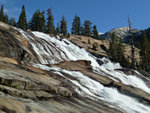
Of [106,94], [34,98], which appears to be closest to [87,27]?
[106,94]

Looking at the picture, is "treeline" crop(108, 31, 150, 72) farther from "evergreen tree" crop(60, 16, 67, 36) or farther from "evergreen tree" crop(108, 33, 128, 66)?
"evergreen tree" crop(60, 16, 67, 36)

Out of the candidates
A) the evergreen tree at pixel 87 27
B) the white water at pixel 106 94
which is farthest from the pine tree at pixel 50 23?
the white water at pixel 106 94

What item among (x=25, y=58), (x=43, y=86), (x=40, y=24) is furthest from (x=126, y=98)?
(x=40, y=24)

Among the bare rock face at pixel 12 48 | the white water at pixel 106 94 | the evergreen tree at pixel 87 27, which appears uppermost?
the evergreen tree at pixel 87 27

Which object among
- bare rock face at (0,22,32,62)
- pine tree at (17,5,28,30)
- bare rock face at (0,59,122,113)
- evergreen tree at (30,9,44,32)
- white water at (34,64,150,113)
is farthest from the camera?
evergreen tree at (30,9,44,32)

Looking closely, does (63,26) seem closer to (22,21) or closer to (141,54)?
(22,21)

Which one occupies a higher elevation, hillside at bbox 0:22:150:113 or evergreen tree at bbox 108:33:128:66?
evergreen tree at bbox 108:33:128:66

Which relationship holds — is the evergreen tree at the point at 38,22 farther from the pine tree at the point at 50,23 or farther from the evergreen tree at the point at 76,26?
the evergreen tree at the point at 76,26

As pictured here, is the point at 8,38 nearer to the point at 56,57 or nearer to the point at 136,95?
the point at 56,57

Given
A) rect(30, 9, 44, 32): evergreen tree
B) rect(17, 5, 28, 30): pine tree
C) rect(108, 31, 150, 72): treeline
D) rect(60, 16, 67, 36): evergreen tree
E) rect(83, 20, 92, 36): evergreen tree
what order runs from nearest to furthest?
rect(108, 31, 150, 72): treeline < rect(17, 5, 28, 30): pine tree < rect(30, 9, 44, 32): evergreen tree < rect(60, 16, 67, 36): evergreen tree < rect(83, 20, 92, 36): evergreen tree

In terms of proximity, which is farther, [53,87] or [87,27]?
[87,27]

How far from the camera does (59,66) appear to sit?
61.3 feet

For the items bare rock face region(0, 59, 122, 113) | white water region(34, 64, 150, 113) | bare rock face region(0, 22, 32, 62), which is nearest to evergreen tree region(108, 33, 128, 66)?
bare rock face region(0, 22, 32, 62)

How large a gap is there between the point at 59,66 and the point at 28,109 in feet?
40.0
